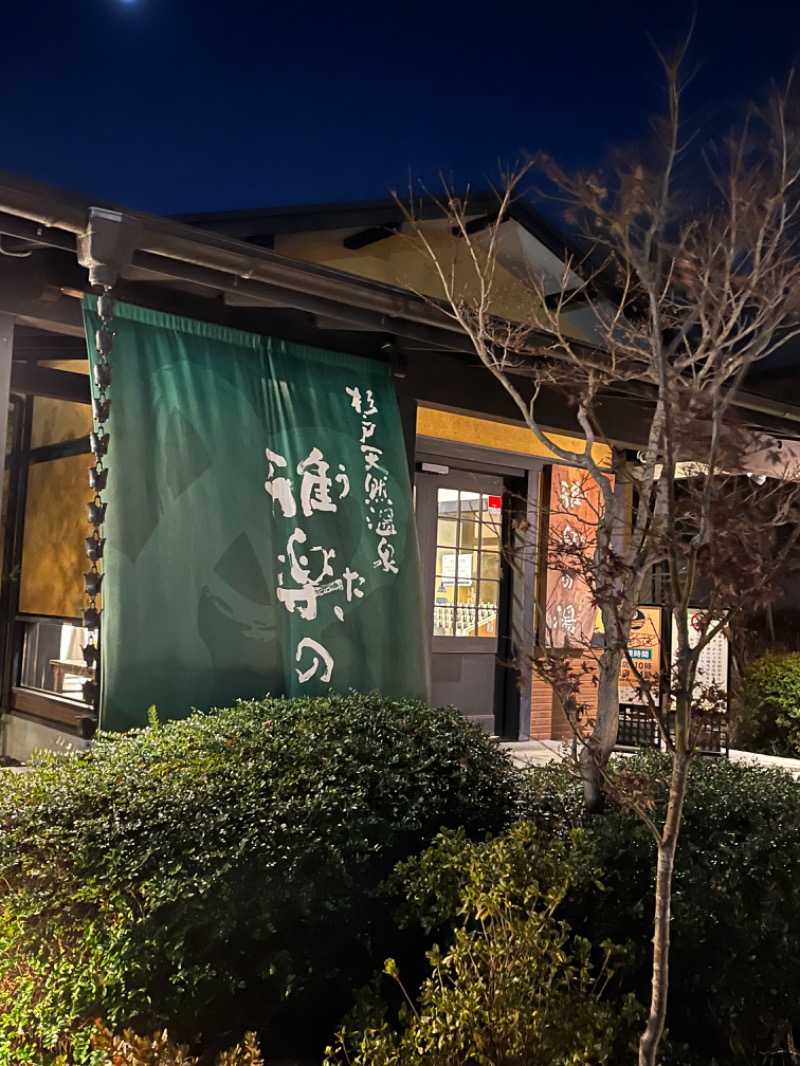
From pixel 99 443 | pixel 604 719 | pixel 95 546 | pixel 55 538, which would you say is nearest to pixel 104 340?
pixel 99 443

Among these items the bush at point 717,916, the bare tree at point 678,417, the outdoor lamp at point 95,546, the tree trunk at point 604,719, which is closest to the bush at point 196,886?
the tree trunk at point 604,719

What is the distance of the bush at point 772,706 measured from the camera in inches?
386

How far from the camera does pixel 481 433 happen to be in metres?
9.26

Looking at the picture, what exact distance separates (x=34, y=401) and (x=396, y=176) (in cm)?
399

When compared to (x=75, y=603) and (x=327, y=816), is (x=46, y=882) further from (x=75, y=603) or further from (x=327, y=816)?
(x=75, y=603)

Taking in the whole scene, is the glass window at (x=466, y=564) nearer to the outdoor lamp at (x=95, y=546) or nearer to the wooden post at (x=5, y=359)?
the wooden post at (x=5, y=359)

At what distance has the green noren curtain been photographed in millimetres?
5371

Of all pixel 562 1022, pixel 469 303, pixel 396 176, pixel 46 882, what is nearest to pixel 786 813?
pixel 562 1022

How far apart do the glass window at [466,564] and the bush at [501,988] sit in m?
5.84

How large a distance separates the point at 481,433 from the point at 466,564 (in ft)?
4.40

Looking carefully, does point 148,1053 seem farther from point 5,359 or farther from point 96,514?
point 5,359

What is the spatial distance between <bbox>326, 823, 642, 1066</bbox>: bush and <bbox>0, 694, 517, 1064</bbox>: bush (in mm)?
293

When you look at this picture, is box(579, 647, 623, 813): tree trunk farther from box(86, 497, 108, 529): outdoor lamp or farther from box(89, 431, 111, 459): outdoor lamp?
box(89, 431, 111, 459): outdoor lamp

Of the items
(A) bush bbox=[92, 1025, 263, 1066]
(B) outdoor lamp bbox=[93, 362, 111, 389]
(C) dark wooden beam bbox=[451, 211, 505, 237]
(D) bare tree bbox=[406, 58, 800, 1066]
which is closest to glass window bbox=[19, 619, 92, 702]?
(B) outdoor lamp bbox=[93, 362, 111, 389]
